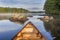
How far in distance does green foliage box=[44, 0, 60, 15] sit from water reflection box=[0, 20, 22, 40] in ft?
1.73

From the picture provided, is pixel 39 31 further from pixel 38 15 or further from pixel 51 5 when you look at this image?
pixel 51 5

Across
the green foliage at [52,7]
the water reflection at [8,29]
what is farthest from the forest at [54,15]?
the water reflection at [8,29]

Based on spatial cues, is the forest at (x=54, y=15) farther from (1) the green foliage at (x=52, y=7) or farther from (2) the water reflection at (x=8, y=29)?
(2) the water reflection at (x=8, y=29)

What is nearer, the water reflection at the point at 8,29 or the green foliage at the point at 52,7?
the water reflection at the point at 8,29

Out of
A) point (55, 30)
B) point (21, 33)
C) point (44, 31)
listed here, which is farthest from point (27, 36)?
point (55, 30)

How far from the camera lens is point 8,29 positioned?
9.39 feet

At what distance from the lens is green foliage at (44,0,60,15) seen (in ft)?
9.61

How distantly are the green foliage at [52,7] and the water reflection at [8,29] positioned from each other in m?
0.53

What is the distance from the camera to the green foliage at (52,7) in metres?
2.93

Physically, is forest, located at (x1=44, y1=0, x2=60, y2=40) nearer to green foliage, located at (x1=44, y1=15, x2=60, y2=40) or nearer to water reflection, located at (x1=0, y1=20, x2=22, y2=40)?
green foliage, located at (x1=44, y1=15, x2=60, y2=40)

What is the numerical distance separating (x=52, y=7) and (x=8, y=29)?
0.80 m

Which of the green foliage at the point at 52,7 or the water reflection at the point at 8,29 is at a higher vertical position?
the green foliage at the point at 52,7

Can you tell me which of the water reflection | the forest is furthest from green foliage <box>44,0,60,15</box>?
the water reflection

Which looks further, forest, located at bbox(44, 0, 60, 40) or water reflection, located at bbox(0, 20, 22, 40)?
forest, located at bbox(44, 0, 60, 40)
